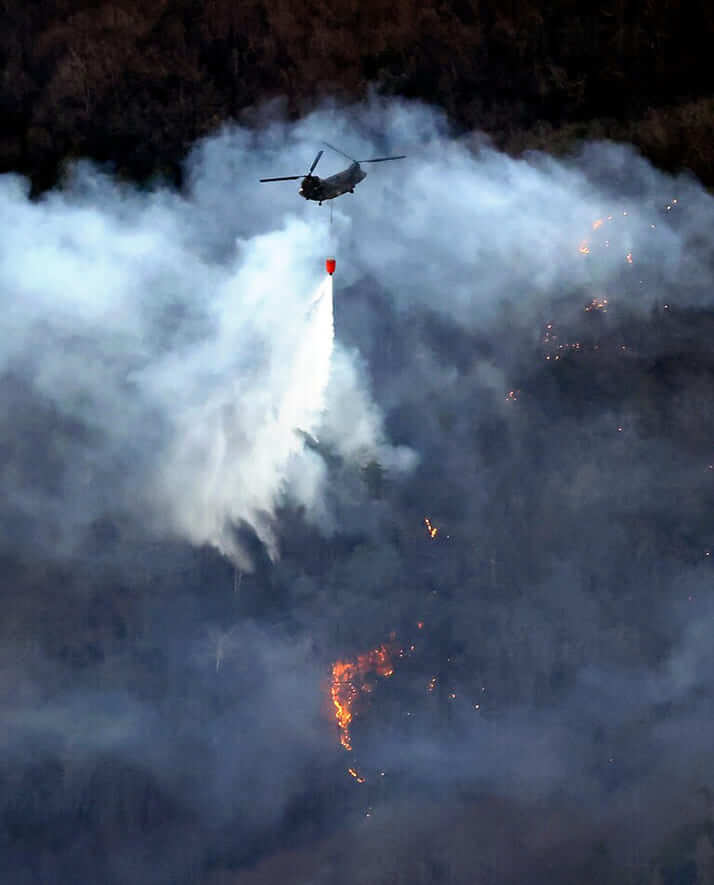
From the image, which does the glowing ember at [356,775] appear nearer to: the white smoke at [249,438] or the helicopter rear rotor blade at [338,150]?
the white smoke at [249,438]

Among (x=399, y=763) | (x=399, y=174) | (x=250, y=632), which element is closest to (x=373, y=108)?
(x=399, y=174)

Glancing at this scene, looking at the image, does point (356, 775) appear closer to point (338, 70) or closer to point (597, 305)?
point (597, 305)

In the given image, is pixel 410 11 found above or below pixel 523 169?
above

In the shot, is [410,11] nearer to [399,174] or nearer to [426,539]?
[399,174]

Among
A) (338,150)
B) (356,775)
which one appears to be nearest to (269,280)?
(338,150)

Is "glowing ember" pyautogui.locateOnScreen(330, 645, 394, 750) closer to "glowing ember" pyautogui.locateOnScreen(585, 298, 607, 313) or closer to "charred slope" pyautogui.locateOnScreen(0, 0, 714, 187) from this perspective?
"glowing ember" pyautogui.locateOnScreen(585, 298, 607, 313)

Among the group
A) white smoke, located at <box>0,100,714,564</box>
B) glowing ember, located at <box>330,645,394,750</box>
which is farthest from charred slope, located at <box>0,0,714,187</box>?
glowing ember, located at <box>330,645,394,750</box>
